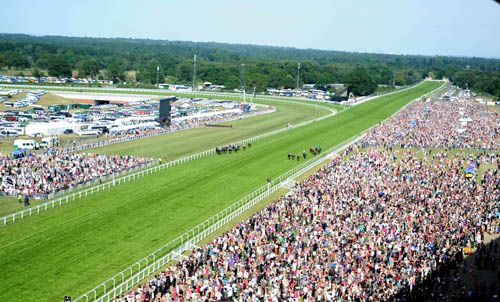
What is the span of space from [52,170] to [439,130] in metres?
37.2

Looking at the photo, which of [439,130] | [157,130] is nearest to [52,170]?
[157,130]

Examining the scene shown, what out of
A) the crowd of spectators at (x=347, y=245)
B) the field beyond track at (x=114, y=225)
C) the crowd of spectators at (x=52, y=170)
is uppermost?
the crowd of spectators at (x=347, y=245)

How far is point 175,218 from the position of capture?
28.2m

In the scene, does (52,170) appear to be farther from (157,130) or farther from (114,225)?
(157,130)

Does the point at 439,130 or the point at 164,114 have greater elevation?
the point at 439,130

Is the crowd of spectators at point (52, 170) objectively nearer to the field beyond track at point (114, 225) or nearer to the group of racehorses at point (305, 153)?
the field beyond track at point (114, 225)

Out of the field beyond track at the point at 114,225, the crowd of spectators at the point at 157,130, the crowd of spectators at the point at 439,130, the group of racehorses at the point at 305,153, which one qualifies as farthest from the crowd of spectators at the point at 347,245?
the crowd of spectators at the point at 157,130

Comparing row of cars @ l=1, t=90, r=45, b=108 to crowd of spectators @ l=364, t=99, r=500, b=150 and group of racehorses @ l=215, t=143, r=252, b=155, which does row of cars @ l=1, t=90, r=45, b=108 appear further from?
crowd of spectators @ l=364, t=99, r=500, b=150

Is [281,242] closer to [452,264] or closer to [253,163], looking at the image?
[452,264]

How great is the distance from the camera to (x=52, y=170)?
33875 millimetres

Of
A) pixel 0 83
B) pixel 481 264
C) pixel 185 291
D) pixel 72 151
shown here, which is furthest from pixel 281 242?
pixel 0 83

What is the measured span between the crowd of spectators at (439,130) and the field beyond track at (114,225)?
1228 cm

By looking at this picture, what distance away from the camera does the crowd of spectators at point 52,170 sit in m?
30.8

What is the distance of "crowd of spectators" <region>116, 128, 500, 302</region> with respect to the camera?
1839 centimetres
